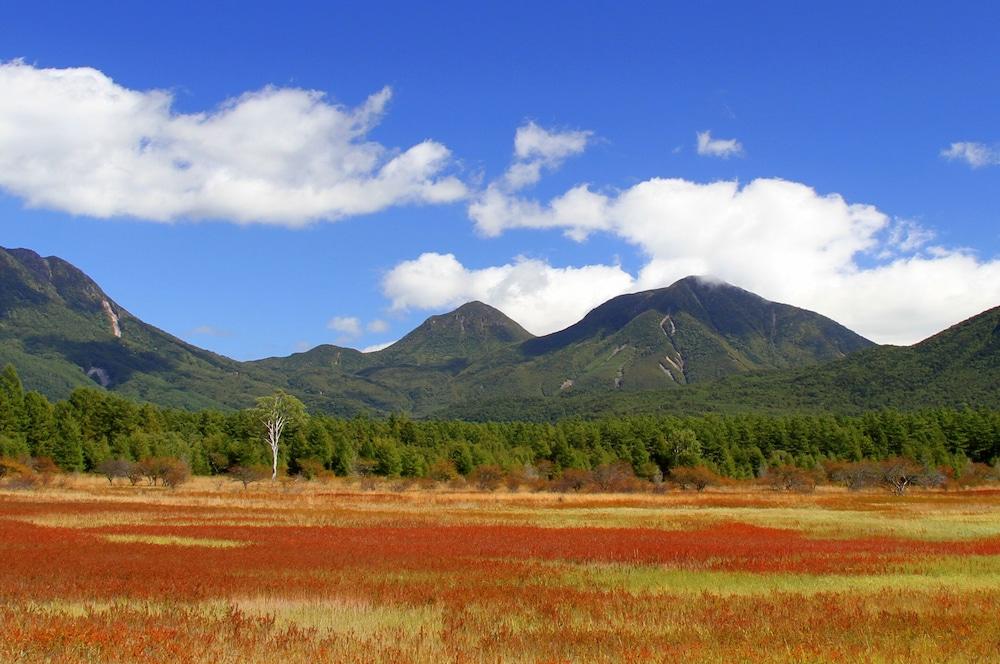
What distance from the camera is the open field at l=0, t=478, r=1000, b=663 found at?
13852 mm

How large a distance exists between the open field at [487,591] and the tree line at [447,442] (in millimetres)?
66524

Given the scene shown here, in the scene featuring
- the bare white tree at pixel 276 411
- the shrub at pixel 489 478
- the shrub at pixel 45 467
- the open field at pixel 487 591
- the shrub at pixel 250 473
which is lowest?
the shrub at pixel 489 478

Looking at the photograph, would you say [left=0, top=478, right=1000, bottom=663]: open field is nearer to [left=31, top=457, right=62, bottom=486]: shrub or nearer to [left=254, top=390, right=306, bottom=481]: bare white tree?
[left=31, top=457, right=62, bottom=486]: shrub

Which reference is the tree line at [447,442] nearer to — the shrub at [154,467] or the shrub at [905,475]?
the shrub at [905,475]

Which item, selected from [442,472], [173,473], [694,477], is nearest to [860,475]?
[694,477]

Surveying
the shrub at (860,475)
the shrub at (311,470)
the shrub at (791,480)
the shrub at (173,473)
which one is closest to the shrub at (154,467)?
the shrub at (173,473)

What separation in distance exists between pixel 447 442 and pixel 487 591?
123m

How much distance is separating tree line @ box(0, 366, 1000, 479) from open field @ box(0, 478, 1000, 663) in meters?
66.5

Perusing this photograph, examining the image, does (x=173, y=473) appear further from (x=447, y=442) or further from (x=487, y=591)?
(x=487, y=591)

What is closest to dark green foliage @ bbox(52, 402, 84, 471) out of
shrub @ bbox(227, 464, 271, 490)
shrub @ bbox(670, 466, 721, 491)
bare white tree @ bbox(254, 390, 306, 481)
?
shrub @ bbox(227, 464, 271, 490)

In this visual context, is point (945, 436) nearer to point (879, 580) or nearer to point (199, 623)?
point (879, 580)

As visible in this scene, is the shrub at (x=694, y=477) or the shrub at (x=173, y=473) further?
the shrub at (x=694, y=477)

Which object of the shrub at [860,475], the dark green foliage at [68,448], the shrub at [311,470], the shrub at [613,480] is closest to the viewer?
the dark green foliage at [68,448]

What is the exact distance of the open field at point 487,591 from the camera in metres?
13.9
